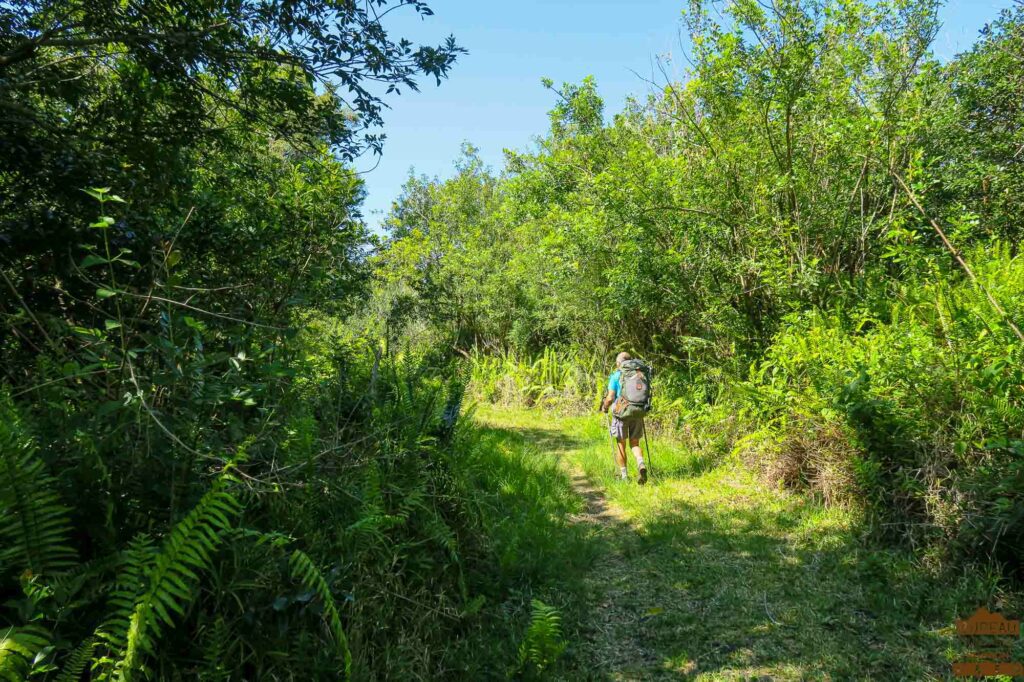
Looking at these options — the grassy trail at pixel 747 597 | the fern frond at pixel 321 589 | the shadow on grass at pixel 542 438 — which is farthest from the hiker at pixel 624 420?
the fern frond at pixel 321 589

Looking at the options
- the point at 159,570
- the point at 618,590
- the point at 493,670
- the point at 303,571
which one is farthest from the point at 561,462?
the point at 159,570

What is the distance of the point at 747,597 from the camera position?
4.34 meters

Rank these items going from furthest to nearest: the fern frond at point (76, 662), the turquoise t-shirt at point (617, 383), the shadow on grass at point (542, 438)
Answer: the shadow on grass at point (542, 438), the turquoise t-shirt at point (617, 383), the fern frond at point (76, 662)

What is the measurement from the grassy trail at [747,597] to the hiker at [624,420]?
126 centimetres

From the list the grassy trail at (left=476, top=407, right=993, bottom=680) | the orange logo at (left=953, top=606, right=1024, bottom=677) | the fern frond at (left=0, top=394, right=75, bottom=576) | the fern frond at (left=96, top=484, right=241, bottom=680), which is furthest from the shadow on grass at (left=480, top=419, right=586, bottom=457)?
the fern frond at (left=0, top=394, right=75, bottom=576)

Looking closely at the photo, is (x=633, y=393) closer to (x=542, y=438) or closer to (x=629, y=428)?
(x=629, y=428)

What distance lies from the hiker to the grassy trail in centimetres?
126

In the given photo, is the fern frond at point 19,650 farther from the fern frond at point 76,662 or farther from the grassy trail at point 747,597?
the grassy trail at point 747,597

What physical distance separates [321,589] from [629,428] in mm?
6331

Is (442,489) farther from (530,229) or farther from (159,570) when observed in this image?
(530,229)

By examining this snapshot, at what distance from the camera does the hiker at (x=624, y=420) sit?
8.11 meters

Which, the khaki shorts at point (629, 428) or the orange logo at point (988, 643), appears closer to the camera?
the orange logo at point (988, 643)

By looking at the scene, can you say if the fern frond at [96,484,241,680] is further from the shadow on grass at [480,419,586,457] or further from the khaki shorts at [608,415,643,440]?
the shadow on grass at [480,419,586,457]

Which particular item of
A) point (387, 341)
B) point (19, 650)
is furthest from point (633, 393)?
point (19, 650)
